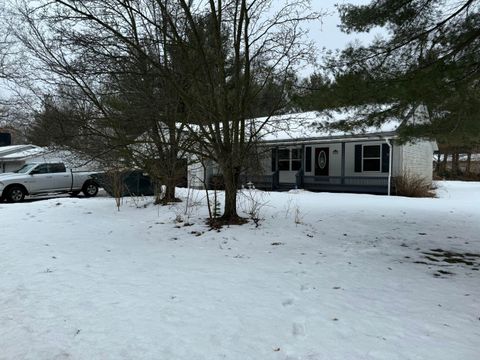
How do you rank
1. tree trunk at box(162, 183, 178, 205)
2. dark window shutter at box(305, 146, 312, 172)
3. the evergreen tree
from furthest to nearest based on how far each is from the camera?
dark window shutter at box(305, 146, 312, 172)
tree trunk at box(162, 183, 178, 205)
the evergreen tree

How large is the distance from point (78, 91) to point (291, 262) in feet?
25.3

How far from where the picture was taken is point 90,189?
55.9 ft

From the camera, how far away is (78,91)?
400 inches

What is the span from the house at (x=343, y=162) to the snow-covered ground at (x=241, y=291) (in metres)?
8.10

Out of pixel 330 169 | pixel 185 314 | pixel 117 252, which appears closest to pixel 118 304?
pixel 185 314

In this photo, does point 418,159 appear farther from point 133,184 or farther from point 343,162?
point 133,184

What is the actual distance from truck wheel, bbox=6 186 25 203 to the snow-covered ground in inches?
319

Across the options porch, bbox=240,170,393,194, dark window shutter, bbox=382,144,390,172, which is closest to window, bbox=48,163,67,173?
porch, bbox=240,170,393,194

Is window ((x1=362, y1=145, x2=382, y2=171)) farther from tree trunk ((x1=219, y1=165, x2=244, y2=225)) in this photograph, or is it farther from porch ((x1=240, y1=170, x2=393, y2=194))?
tree trunk ((x1=219, y1=165, x2=244, y2=225))

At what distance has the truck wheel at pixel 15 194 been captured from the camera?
15.1m

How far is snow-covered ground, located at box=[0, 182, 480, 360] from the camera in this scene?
301 cm

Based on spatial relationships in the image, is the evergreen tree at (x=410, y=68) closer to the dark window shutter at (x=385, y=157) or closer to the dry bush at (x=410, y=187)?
the dry bush at (x=410, y=187)

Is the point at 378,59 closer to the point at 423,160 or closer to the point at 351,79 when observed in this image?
the point at 351,79

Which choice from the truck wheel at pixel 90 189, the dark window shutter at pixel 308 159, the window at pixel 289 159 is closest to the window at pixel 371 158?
the dark window shutter at pixel 308 159
